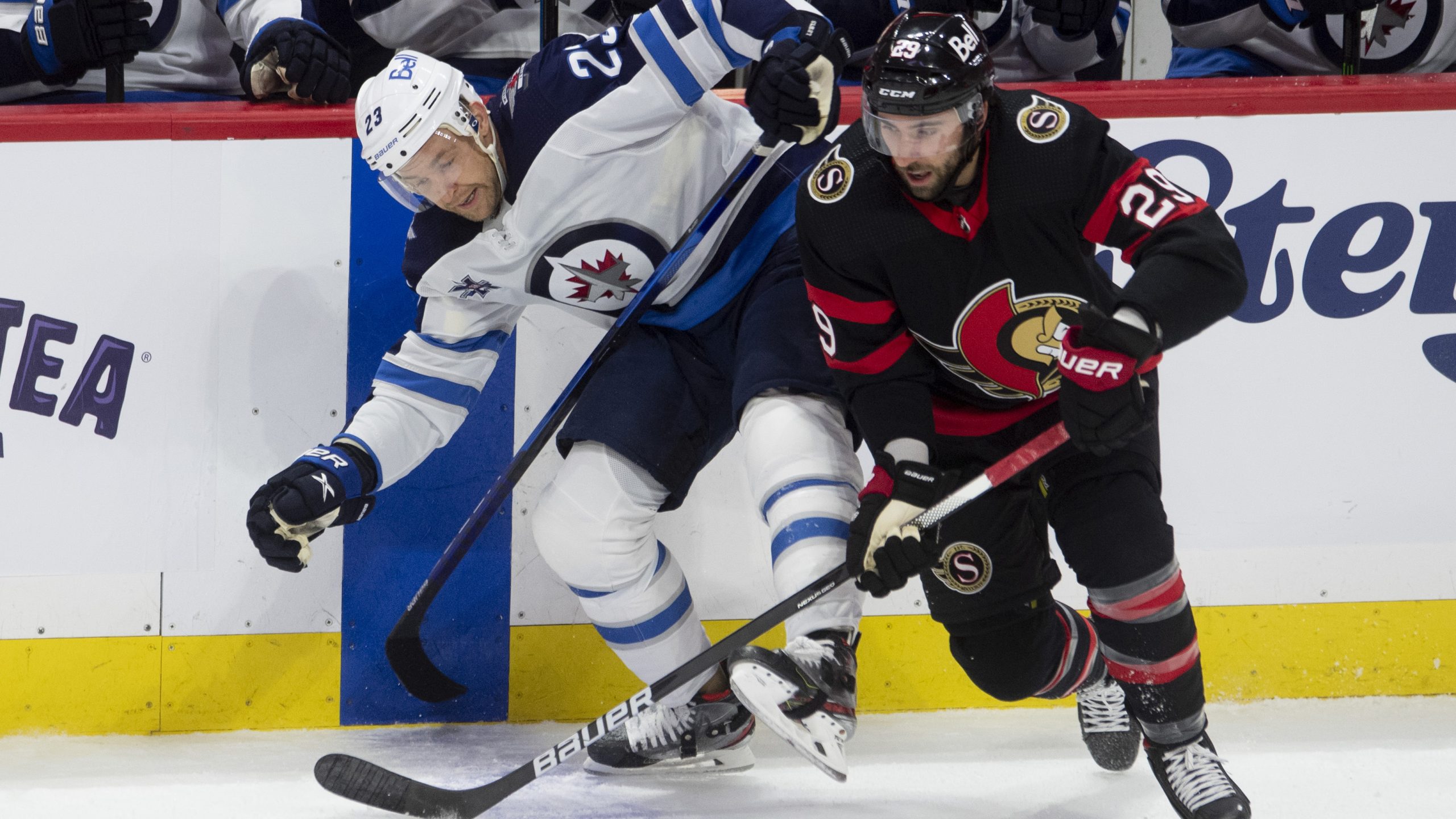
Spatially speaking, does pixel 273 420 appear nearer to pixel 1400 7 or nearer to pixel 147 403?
pixel 147 403

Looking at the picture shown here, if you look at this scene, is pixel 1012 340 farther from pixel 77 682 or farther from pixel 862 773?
pixel 77 682

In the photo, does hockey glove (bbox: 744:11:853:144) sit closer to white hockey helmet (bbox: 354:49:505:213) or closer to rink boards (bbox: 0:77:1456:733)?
white hockey helmet (bbox: 354:49:505:213)

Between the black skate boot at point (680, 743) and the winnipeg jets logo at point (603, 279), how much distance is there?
2.42ft

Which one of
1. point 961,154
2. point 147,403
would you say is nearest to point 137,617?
point 147,403

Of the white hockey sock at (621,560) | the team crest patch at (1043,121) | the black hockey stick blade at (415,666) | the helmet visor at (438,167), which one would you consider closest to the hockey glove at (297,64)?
the helmet visor at (438,167)

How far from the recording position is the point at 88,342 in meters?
2.48

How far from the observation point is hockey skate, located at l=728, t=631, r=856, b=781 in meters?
1.61

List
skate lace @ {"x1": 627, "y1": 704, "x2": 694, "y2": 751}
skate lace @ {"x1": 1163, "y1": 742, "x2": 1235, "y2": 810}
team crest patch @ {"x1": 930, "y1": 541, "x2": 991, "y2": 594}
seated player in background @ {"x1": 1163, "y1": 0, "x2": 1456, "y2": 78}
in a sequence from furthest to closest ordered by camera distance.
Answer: seated player in background @ {"x1": 1163, "y1": 0, "x2": 1456, "y2": 78} < skate lace @ {"x1": 627, "y1": 704, "x2": 694, "y2": 751} < team crest patch @ {"x1": 930, "y1": 541, "x2": 991, "y2": 594} < skate lace @ {"x1": 1163, "y1": 742, "x2": 1235, "y2": 810}

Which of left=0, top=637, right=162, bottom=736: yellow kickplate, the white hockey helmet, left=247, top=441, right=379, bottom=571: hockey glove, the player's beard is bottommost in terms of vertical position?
left=0, top=637, right=162, bottom=736: yellow kickplate

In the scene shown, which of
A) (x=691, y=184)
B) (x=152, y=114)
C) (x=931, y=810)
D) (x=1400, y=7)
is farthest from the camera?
(x=1400, y=7)

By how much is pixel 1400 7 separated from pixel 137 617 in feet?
9.60

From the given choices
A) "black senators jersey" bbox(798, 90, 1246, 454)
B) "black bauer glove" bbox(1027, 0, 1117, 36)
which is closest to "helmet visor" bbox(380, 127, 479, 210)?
"black senators jersey" bbox(798, 90, 1246, 454)

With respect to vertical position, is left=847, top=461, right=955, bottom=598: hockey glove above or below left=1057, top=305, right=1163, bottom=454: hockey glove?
below

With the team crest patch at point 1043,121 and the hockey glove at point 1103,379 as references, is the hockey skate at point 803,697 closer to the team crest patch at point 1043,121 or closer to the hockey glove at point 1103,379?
the hockey glove at point 1103,379
